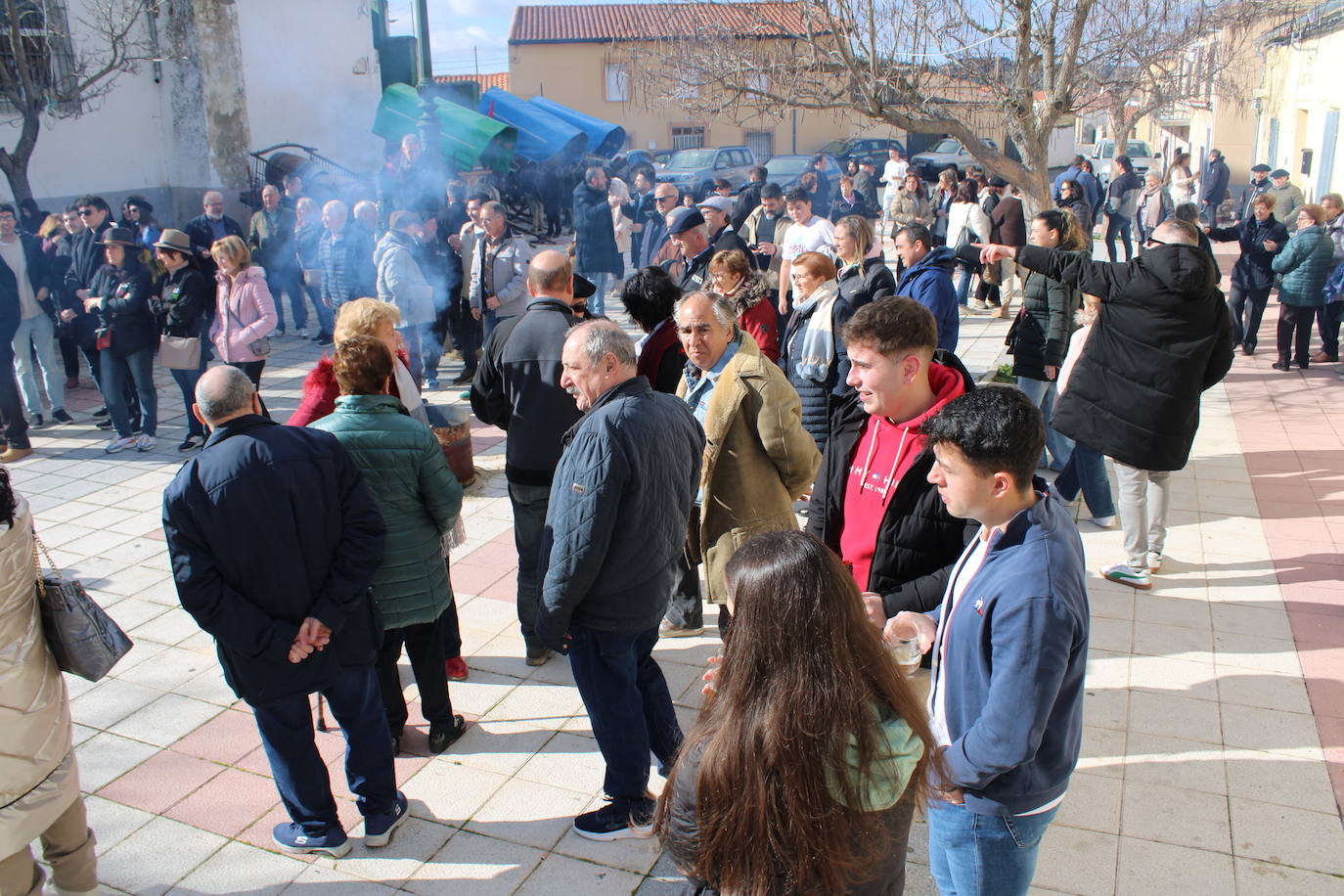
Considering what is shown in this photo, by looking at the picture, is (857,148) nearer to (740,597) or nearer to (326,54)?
(326,54)

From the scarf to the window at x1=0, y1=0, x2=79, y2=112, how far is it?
1108cm

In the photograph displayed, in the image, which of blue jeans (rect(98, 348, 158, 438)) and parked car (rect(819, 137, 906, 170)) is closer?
blue jeans (rect(98, 348, 158, 438))

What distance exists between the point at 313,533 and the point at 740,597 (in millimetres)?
1712

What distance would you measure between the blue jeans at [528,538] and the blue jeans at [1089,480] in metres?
3.00

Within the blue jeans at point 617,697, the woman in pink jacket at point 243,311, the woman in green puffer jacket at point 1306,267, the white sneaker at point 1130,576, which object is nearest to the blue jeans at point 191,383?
the woman in pink jacket at point 243,311

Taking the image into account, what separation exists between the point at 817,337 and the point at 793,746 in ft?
12.7

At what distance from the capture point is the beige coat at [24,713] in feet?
8.54

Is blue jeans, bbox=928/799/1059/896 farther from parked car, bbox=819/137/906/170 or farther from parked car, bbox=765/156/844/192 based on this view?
parked car, bbox=819/137/906/170

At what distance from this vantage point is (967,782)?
6.98 ft

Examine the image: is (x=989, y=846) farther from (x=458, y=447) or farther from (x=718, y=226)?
(x=718, y=226)

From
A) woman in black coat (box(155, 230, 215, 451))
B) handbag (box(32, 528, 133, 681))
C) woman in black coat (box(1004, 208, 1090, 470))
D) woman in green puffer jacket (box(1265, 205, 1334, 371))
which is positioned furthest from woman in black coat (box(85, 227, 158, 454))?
woman in green puffer jacket (box(1265, 205, 1334, 371))

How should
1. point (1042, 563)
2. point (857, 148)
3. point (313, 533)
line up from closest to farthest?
point (1042, 563) → point (313, 533) → point (857, 148)

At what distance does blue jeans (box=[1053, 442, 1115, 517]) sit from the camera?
5492 millimetres

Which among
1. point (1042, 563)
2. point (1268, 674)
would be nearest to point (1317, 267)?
point (1268, 674)
